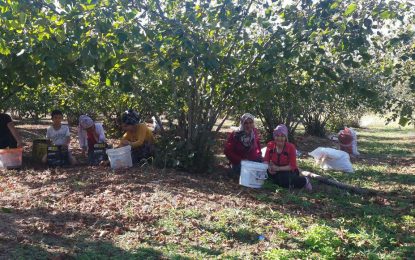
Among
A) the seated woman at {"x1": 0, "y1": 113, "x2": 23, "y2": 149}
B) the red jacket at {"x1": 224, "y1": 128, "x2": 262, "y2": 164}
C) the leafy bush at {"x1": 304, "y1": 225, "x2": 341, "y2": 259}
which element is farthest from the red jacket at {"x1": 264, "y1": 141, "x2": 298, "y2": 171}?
the seated woman at {"x1": 0, "y1": 113, "x2": 23, "y2": 149}

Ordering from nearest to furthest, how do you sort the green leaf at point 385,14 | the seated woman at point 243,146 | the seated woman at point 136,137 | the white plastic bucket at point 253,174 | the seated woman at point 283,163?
the green leaf at point 385,14, the white plastic bucket at point 253,174, the seated woman at point 283,163, the seated woman at point 243,146, the seated woman at point 136,137

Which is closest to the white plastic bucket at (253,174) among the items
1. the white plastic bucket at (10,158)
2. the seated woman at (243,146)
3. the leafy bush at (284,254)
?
the seated woman at (243,146)

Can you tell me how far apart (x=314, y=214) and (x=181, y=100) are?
3.20 m

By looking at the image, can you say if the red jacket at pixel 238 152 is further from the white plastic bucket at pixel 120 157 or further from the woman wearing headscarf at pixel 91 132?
the woman wearing headscarf at pixel 91 132

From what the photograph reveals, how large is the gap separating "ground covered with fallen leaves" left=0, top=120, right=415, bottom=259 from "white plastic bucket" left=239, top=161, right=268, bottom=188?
0.36ft

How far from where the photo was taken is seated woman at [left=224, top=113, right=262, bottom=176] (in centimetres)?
716

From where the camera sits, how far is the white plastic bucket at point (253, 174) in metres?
6.26

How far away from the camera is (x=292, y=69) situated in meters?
6.77

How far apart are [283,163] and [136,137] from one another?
2347 mm

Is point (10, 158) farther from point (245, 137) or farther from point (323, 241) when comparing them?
point (323, 241)

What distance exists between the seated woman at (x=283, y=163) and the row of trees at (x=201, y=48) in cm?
71

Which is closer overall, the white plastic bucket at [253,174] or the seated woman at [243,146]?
the white plastic bucket at [253,174]

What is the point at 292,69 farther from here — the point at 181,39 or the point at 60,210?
the point at 60,210

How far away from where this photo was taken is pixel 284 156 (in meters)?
6.62
